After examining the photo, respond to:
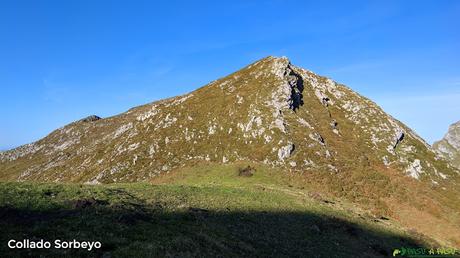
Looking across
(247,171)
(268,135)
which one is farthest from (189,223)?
(268,135)

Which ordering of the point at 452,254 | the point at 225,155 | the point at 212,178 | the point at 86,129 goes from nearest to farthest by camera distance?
the point at 452,254 → the point at 212,178 → the point at 225,155 → the point at 86,129

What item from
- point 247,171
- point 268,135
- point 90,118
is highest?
point 90,118

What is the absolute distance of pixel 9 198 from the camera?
27.2 m

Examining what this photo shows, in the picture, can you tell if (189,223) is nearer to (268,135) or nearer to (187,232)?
(187,232)

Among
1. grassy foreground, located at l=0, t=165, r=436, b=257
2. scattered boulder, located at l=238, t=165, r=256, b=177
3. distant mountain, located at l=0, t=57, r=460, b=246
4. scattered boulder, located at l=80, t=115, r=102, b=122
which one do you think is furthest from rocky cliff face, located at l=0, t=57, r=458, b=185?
scattered boulder, located at l=80, t=115, r=102, b=122

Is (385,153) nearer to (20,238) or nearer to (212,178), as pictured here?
(212,178)

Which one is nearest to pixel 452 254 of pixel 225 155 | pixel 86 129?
pixel 225 155

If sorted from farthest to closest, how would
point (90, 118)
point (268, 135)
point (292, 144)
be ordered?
point (90, 118), point (268, 135), point (292, 144)

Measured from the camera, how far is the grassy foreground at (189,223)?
20938mm

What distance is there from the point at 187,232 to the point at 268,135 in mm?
51577

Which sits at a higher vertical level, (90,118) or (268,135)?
(90,118)

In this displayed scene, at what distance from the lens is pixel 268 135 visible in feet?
250

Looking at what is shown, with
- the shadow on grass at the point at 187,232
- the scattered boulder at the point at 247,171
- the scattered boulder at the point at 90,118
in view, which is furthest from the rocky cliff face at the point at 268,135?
the scattered boulder at the point at 90,118

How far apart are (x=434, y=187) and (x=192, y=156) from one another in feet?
162
